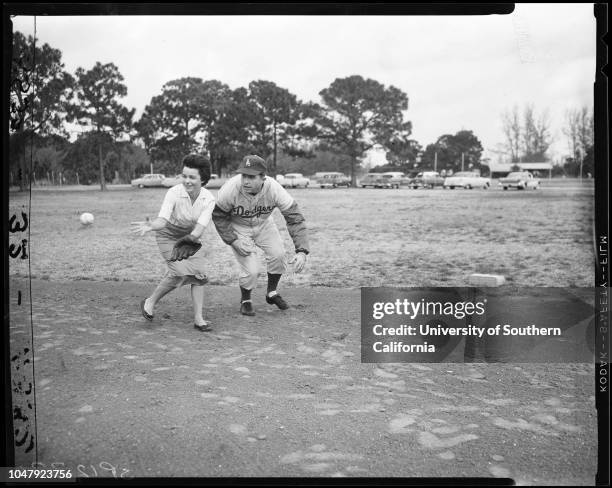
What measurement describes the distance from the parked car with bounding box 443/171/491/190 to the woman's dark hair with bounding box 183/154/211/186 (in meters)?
1.32

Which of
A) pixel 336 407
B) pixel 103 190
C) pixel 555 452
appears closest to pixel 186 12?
pixel 103 190

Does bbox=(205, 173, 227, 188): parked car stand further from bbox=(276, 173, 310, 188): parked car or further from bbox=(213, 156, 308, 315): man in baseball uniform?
bbox=(276, 173, 310, 188): parked car

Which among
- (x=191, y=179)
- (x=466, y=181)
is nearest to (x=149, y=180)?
(x=191, y=179)

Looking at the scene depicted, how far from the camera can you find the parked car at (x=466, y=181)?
293 cm

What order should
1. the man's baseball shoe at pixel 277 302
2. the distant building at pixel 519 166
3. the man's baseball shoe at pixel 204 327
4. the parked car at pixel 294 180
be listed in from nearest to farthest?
the distant building at pixel 519 166, the man's baseball shoe at pixel 204 327, the parked car at pixel 294 180, the man's baseball shoe at pixel 277 302

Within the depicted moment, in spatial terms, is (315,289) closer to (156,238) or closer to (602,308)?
(156,238)

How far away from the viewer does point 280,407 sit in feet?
7.00

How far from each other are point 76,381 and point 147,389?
0.28m

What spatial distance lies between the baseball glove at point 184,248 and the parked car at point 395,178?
1.12 m

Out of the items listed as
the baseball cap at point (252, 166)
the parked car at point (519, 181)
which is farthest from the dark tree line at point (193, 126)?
the parked car at point (519, 181)

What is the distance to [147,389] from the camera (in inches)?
85.9

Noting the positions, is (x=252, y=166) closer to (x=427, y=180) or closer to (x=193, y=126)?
(x=193, y=126)

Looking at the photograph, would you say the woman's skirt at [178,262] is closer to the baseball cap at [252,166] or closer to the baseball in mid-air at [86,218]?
the baseball in mid-air at [86,218]

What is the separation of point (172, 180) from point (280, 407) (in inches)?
54.0
